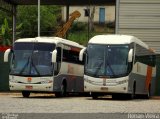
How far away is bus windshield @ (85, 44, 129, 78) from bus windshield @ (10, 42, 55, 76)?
7.26 ft

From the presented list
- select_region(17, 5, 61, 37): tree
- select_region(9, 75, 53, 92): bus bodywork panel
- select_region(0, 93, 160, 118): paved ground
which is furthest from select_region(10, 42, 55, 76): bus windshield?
select_region(17, 5, 61, 37): tree

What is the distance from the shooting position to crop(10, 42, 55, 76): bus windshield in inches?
1197

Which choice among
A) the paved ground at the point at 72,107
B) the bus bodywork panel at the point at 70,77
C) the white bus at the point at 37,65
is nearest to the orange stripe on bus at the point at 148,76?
the bus bodywork panel at the point at 70,77

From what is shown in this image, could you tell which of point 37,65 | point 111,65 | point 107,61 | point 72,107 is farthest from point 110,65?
point 72,107

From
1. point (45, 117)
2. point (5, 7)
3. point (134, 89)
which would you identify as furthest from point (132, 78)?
point (5, 7)

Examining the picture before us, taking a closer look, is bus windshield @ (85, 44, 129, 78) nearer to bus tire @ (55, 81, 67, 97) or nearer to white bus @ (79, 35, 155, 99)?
white bus @ (79, 35, 155, 99)

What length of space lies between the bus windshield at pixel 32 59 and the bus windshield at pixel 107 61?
221 centimetres

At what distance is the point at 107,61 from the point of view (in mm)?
29344

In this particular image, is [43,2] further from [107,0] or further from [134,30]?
[134,30]

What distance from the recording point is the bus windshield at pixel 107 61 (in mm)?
29172

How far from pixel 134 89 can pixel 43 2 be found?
80.7ft

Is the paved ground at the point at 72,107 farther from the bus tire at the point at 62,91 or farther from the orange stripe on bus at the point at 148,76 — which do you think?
the orange stripe on bus at the point at 148,76

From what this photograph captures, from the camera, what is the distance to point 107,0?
49.0 m

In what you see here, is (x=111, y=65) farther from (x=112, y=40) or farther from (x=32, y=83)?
(x=32, y=83)
